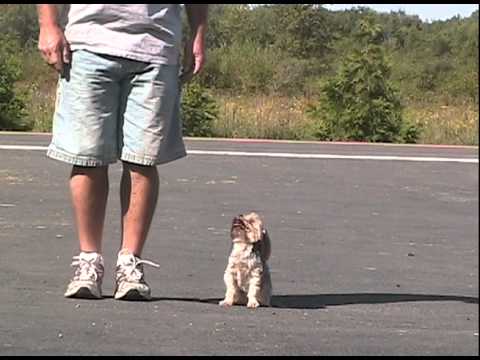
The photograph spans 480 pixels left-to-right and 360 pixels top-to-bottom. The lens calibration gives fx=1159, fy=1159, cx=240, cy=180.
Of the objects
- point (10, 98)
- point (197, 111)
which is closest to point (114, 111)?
point (197, 111)

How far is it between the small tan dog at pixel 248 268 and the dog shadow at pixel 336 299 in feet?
0.28

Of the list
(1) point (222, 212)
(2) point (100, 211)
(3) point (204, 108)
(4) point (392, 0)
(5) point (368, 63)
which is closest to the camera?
(4) point (392, 0)

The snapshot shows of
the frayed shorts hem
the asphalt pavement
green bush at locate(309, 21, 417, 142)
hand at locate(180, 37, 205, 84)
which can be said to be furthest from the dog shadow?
green bush at locate(309, 21, 417, 142)

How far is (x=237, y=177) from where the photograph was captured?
40.3 feet

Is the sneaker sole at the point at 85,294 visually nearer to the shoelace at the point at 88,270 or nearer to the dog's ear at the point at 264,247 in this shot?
the shoelace at the point at 88,270

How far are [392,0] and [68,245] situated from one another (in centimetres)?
474

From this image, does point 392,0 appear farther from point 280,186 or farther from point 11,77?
point 11,77

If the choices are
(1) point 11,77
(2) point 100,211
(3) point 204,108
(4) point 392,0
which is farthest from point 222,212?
(1) point 11,77

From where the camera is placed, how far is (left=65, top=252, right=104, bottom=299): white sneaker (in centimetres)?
502

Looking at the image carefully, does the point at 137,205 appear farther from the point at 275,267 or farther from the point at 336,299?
the point at 275,267

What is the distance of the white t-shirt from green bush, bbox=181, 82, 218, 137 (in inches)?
599

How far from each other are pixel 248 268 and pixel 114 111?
0.98 meters

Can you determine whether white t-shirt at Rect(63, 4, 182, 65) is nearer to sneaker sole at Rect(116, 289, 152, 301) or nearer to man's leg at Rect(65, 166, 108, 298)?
man's leg at Rect(65, 166, 108, 298)

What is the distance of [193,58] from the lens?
16.8 ft
